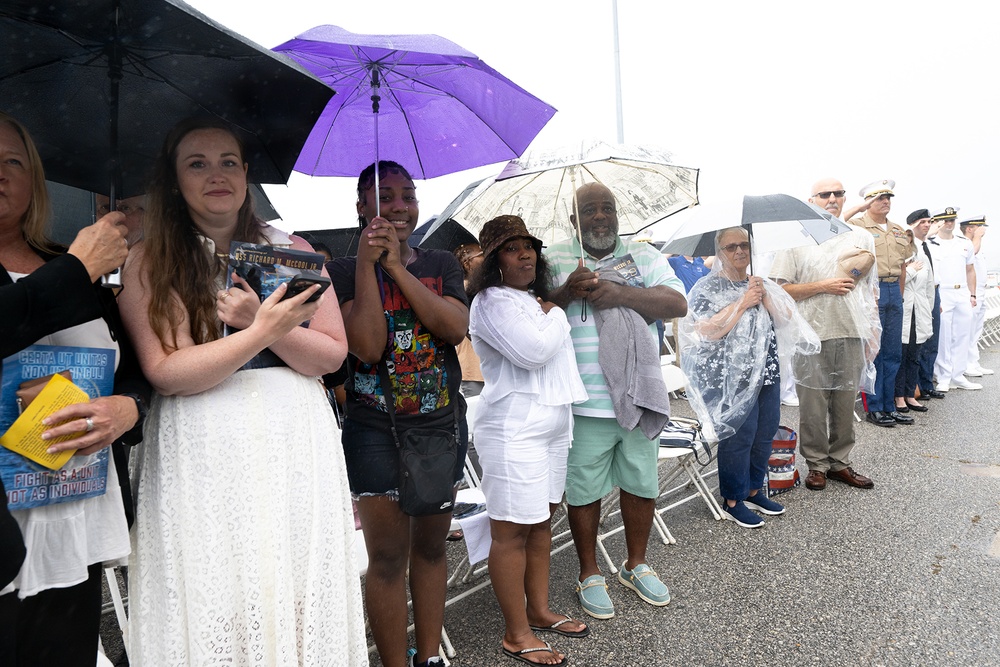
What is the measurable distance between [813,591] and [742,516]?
1012mm

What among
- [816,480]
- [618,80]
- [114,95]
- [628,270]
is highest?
[618,80]

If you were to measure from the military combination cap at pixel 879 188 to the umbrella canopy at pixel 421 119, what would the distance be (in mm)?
5450

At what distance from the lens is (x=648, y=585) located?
11.1 feet

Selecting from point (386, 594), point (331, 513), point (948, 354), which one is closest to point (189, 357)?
point (331, 513)

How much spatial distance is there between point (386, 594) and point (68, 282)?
1.55 meters

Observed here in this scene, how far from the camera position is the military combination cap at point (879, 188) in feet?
22.1

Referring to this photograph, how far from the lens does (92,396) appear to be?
5.13ft

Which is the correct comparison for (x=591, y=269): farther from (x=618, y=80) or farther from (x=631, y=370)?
(x=618, y=80)

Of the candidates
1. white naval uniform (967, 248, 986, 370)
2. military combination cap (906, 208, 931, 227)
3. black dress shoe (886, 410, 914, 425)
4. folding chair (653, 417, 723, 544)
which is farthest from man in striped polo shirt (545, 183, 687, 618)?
white naval uniform (967, 248, 986, 370)

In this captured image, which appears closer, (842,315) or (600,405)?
(600,405)

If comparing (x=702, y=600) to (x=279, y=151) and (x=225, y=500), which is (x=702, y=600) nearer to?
(x=225, y=500)

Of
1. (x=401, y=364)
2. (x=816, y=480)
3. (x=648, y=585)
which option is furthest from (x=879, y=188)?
(x=401, y=364)

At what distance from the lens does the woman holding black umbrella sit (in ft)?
4.61

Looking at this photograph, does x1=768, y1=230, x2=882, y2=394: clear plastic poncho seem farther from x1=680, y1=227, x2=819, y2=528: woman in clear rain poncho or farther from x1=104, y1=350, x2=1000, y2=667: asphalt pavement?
x1=104, y1=350, x2=1000, y2=667: asphalt pavement
